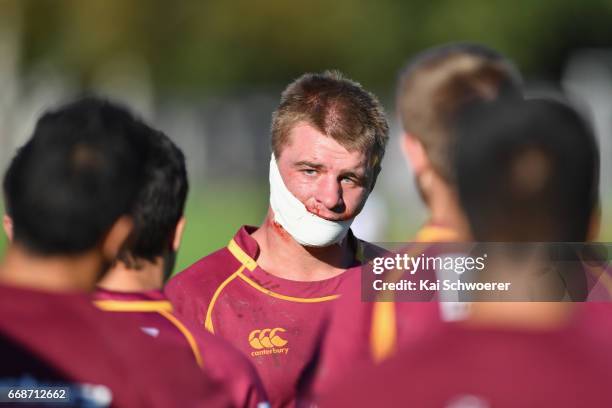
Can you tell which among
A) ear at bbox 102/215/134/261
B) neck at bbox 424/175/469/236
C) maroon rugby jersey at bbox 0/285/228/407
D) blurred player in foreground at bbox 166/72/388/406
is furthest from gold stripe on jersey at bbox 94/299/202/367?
blurred player in foreground at bbox 166/72/388/406

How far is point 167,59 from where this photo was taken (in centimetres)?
4759

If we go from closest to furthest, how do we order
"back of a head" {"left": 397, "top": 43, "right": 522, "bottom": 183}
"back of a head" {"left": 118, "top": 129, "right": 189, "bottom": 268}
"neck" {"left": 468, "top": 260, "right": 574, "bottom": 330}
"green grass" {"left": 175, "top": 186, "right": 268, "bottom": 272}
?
1. "neck" {"left": 468, "top": 260, "right": 574, "bottom": 330}
2. "back of a head" {"left": 118, "top": 129, "right": 189, "bottom": 268}
3. "back of a head" {"left": 397, "top": 43, "right": 522, "bottom": 183}
4. "green grass" {"left": 175, "top": 186, "right": 268, "bottom": 272}

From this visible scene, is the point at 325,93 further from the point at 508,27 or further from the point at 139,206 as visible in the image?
the point at 508,27

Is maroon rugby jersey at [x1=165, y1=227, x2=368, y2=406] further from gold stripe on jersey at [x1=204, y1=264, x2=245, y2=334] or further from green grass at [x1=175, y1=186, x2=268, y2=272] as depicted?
green grass at [x1=175, y1=186, x2=268, y2=272]

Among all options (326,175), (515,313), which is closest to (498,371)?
(515,313)

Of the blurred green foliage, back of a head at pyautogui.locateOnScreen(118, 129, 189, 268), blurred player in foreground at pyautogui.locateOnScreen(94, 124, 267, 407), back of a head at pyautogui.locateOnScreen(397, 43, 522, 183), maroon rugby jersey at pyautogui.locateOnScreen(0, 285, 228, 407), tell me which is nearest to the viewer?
maroon rugby jersey at pyautogui.locateOnScreen(0, 285, 228, 407)

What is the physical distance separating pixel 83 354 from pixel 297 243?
2.29 meters

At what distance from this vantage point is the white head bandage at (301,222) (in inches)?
211

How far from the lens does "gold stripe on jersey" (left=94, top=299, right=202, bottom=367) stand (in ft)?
12.4

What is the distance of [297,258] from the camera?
5535mm

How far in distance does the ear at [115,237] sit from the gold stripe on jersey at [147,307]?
→ 6.7 inches

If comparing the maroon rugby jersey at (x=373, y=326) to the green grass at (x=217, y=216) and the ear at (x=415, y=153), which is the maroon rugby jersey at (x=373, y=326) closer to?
the ear at (x=415, y=153)

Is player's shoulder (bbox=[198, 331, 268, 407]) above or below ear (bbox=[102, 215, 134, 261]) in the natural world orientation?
below

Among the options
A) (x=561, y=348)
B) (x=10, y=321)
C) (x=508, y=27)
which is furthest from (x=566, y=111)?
(x=508, y=27)
